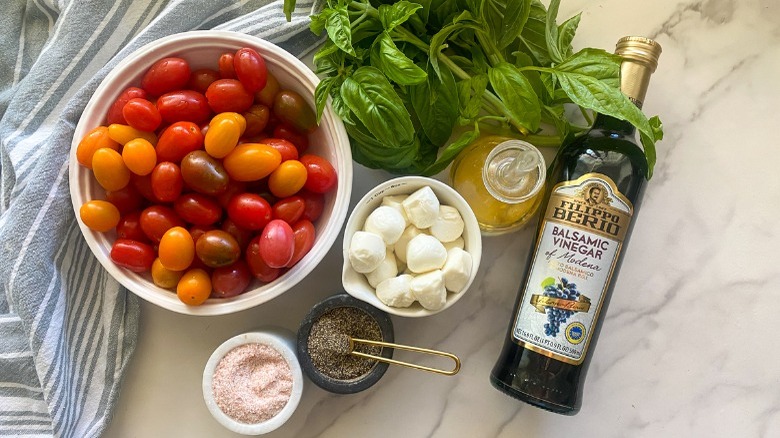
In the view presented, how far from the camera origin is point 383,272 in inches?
30.7

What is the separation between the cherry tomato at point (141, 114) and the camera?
0.73 meters

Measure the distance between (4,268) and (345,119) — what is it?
48cm

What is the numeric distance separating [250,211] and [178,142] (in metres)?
0.12

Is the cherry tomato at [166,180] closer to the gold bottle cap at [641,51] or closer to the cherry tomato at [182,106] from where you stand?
the cherry tomato at [182,106]

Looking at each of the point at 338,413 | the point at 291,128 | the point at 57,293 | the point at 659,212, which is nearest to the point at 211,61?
the point at 291,128

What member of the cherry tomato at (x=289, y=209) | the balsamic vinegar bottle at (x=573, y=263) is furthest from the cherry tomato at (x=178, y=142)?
the balsamic vinegar bottle at (x=573, y=263)

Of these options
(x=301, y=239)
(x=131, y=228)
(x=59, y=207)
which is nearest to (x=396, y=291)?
(x=301, y=239)

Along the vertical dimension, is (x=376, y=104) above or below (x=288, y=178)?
above

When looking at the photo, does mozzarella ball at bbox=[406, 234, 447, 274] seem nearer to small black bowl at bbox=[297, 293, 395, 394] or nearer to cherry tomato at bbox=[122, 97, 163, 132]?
small black bowl at bbox=[297, 293, 395, 394]

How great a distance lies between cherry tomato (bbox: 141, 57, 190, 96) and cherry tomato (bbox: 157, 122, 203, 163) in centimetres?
6

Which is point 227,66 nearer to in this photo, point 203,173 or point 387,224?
point 203,173

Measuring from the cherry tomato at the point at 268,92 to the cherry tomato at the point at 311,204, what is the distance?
0.12m

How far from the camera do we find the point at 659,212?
90 centimetres

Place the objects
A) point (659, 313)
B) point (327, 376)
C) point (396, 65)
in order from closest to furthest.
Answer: point (396, 65)
point (327, 376)
point (659, 313)
